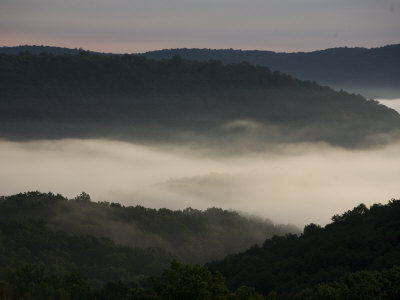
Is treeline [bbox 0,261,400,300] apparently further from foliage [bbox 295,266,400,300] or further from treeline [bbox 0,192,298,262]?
treeline [bbox 0,192,298,262]

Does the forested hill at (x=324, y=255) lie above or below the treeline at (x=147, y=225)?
below

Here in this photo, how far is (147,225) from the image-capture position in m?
146

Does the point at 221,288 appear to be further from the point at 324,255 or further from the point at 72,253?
the point at 72,253

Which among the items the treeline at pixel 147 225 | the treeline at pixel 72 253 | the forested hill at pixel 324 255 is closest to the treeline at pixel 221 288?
the forested hill at pixel 324 255

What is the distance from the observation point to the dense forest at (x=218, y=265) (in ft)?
88.4

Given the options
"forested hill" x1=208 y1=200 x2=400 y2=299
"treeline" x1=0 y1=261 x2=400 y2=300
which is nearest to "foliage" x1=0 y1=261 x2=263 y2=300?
"treeline" x1=0 y1=261 x2=400 y2=300

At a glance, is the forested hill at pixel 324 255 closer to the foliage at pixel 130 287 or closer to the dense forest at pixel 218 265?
the dense forest at pixel 218 265

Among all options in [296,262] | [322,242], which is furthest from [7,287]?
[322,242]

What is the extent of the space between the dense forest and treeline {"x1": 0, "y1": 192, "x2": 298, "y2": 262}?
723 millimetres

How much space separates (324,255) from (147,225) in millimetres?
94961

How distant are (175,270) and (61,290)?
1980cm

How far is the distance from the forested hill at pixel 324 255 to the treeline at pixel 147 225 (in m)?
60.9

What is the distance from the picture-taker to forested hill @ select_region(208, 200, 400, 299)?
160 feet

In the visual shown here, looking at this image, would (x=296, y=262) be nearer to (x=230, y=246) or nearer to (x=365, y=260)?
(x=365, y=260)
